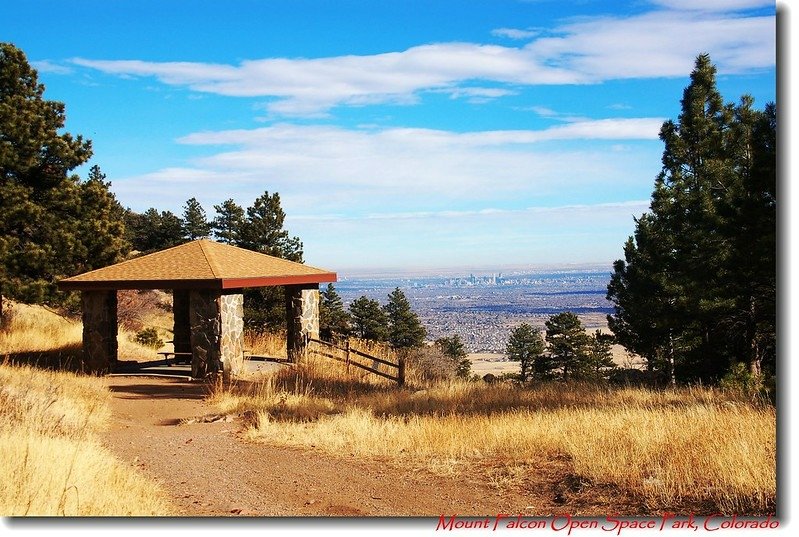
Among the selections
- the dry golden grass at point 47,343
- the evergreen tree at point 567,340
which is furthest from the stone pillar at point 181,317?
the evergreen tree at point 567,340

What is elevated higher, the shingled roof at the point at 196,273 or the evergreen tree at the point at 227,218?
the evergreen tree at the point at 227,218

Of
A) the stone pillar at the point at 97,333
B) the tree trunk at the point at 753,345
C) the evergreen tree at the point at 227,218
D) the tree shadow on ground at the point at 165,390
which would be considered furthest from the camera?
the evergreen tree at the point at 227,218

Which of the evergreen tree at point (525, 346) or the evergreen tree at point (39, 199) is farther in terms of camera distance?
the evergreen tree at point (525, 346)

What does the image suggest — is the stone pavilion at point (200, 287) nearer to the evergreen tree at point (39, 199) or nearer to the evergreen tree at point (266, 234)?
the evergreen tree at point (39, 199)

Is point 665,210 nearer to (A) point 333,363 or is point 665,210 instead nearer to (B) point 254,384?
(A) point 333,363

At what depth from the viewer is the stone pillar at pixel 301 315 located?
19000 mm

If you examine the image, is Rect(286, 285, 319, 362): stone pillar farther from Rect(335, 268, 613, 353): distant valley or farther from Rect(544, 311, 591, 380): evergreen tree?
Rect(544, 311, 591, 380): evergreen tree

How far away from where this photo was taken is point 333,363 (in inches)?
682

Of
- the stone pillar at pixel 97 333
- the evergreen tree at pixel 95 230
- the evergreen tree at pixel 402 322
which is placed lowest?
the evergreen tree at pixel 402 322

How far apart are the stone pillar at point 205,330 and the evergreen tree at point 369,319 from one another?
88.8ft

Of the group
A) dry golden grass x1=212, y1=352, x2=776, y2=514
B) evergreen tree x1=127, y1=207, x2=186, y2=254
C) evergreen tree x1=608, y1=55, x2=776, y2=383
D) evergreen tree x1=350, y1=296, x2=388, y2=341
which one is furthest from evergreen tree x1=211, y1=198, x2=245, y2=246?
dry golden grass x1=212, y1=352, x2=776, y2=514

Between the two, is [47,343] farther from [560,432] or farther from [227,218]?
[560,432]

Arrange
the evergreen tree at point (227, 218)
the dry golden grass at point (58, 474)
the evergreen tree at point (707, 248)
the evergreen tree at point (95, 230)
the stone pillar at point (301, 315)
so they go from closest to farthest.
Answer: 1. the dry golden grass at point (58, 474)
2. the evergreen tree at point (707, 248)
3. the evergreen tree at point (95, 230)
4. the stone pillar at point (301, 315)
5. the evergreen tree at point (227, 218)
